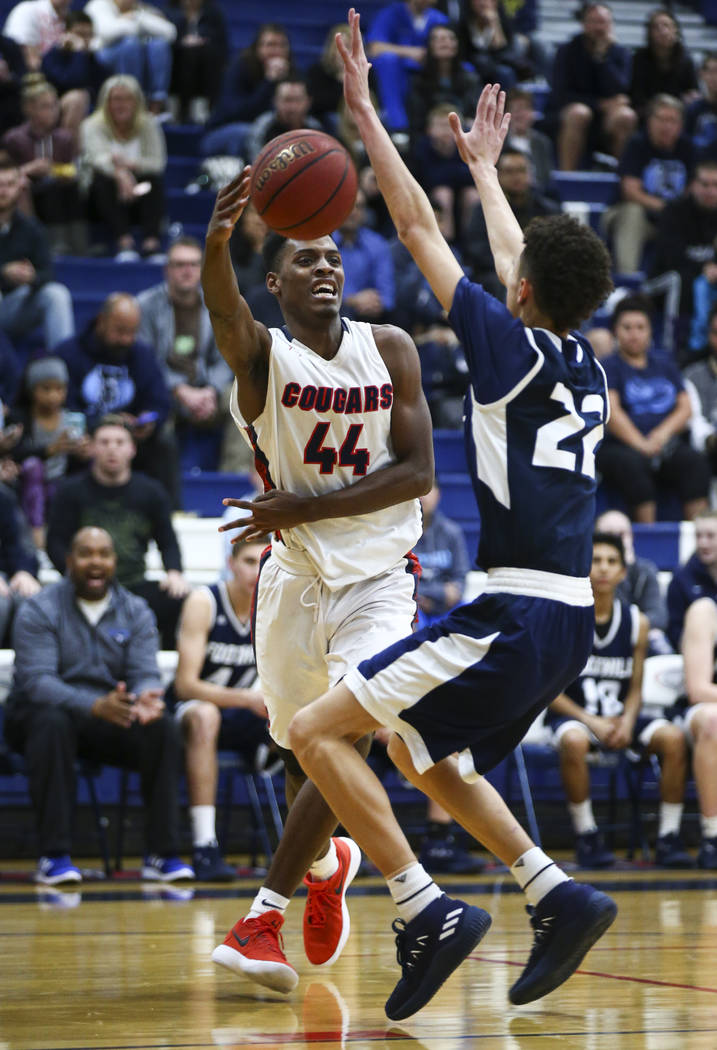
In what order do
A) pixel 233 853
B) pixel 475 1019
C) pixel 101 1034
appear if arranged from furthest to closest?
pixel 233 853 → pixel 475 1019 → pixel 101 1034

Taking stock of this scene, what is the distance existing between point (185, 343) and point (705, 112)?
6459mm

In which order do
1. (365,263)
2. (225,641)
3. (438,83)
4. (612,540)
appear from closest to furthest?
(225,641) → (612,540) → (365,263) → (438,83)

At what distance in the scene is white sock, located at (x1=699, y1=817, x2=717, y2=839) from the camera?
25.6 ft

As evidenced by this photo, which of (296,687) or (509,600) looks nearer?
(509,600)

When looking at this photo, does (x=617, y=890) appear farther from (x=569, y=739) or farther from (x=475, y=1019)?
(x=475, y=1019)

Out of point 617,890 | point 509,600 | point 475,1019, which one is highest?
point 509,600

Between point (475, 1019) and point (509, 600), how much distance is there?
3.28 ft

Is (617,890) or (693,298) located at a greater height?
(693,298)

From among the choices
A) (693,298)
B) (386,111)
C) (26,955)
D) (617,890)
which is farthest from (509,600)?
(386,111)

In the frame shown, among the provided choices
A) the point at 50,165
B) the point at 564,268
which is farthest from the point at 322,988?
the point at 50,165

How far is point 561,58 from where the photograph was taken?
1431 cm

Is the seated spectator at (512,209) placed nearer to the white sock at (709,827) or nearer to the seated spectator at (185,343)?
the seated spectator at (185,343)

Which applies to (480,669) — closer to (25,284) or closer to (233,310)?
(233,310)

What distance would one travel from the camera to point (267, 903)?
14.0 ft
